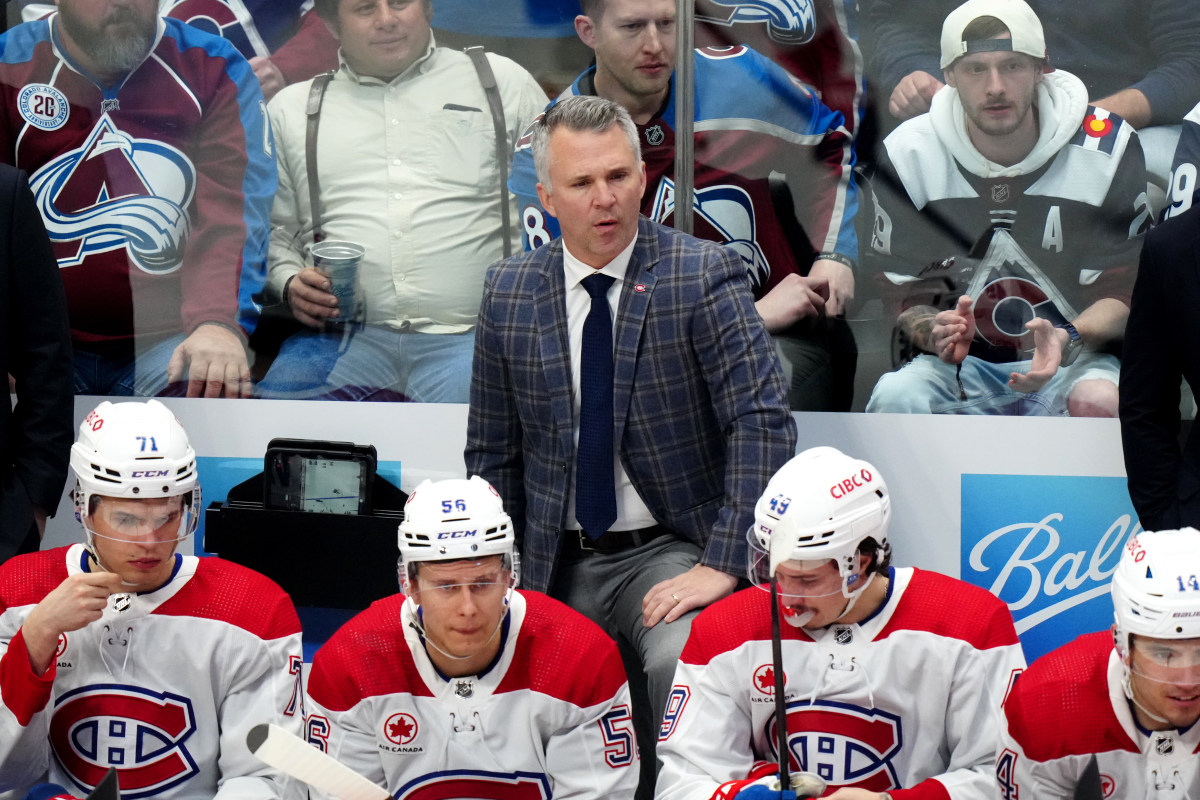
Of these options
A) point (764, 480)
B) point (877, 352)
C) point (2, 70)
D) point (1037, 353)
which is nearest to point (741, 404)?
point (764, 480)

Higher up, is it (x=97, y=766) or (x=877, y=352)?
(x=877, y=352)

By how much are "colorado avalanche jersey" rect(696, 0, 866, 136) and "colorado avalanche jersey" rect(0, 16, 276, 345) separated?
131 centimetres

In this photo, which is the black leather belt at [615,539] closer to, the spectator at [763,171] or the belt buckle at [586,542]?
the belt buckle at [586,542]

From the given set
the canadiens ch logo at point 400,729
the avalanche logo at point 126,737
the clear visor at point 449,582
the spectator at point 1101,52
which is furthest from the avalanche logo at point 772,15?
the avalanche logo at point 126,737

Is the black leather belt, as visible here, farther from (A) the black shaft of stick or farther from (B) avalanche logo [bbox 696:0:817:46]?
(B) avalanche logo [bbox 696:0:817:46]

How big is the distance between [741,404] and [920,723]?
2.64 ft

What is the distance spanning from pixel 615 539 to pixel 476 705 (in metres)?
0.69

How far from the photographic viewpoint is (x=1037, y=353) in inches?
141

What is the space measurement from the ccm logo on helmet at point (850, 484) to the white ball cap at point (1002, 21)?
149 centimetres

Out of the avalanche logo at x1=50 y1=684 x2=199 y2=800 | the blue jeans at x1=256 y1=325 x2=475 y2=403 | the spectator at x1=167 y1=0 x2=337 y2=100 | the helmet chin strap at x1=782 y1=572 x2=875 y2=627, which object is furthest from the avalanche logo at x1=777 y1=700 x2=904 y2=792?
the spectator at x1=167 y1=0 x2=337 y2=100

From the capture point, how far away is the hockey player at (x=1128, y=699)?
2.17 m

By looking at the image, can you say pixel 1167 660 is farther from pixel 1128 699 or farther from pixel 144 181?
pixel 144 181

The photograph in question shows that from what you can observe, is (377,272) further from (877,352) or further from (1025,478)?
(1025,478)

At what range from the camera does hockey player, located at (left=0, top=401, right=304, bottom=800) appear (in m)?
2.65
